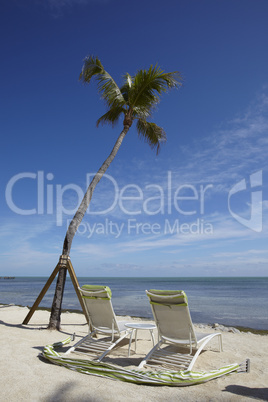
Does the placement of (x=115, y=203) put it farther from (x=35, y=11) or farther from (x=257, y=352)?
(x=257, y=352)

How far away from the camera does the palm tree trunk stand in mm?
7609

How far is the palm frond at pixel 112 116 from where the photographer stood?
9984mm

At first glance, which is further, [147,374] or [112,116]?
[112,116]

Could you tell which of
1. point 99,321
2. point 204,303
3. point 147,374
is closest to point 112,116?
point 99,321

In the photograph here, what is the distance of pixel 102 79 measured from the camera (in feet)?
31.3

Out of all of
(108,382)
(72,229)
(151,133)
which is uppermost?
(151,133)

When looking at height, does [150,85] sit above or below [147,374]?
above

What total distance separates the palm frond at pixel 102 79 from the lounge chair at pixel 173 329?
663 centimetres

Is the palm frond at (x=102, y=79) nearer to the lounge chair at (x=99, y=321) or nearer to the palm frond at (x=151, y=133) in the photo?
the palm frond at (x=151, y=133)

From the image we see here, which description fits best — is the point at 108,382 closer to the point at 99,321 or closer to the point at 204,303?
the point at 99,321

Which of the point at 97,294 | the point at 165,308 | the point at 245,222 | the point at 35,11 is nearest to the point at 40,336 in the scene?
the point at 97,294

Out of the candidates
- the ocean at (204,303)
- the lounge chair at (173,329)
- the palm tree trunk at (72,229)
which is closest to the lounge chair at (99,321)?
the lounge chair at (173,329)

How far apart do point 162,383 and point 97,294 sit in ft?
6.57

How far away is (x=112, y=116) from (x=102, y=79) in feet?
4.06
